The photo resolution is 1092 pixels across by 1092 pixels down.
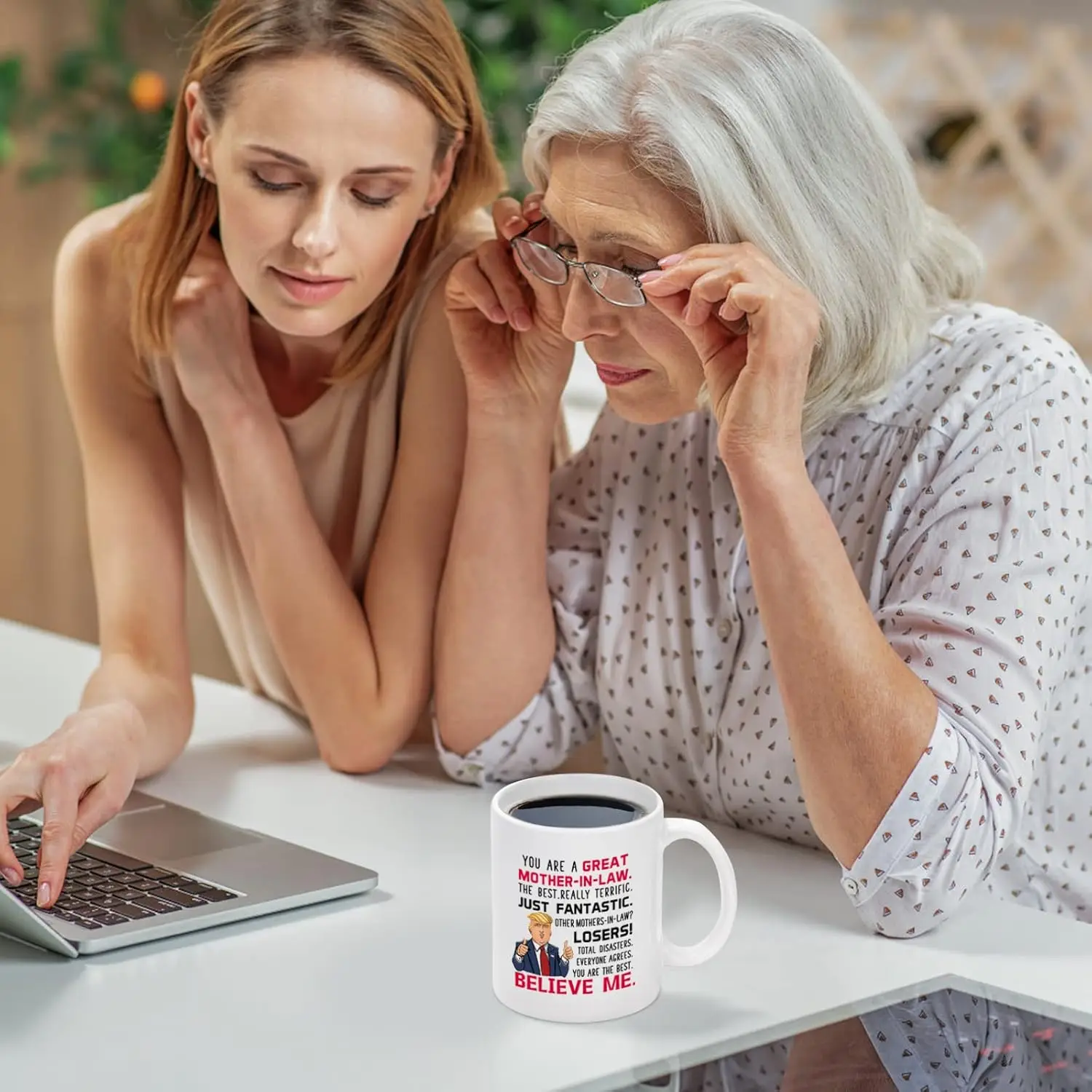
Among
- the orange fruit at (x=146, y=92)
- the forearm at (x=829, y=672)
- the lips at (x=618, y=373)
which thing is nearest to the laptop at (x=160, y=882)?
the forearm at (x=829, y=672)

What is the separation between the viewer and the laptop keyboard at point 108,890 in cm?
92

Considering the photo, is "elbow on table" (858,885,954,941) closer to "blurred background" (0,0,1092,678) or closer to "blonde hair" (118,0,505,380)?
"blonde hair" (118,0,505,380)

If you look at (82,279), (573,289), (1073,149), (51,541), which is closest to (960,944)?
(573,289)

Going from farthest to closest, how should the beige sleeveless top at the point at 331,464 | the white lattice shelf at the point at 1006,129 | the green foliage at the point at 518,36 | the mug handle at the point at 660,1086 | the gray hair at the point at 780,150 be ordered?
the white lattice shelf at the point at 1006,129 → the green foliage at the point at 518,36 → the beige sleeveless top at the point at 331,464 → the gray hair at the point at 780,150 → the mug handle at the point at 660,1086

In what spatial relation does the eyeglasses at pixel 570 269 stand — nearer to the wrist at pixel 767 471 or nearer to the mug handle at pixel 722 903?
the wrist at pixel 767 471

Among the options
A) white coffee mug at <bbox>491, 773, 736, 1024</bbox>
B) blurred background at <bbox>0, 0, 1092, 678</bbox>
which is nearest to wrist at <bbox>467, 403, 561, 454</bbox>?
white coffee mug at <bbox>491, 773, 736, 1024</bbox>

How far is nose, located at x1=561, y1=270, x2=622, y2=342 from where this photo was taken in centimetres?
112

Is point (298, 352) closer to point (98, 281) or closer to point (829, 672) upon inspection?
point (98, 281)

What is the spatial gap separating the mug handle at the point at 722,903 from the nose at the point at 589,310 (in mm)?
405

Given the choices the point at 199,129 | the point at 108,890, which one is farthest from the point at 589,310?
the point at 108,890

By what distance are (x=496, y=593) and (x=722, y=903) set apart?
461mm

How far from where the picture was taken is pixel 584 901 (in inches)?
30.9

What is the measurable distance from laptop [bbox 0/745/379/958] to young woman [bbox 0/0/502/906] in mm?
48

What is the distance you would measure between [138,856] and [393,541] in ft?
1.27
